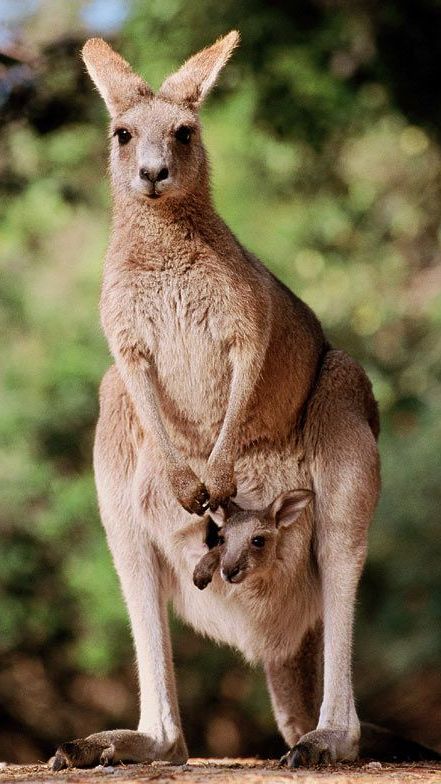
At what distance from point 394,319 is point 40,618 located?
588cm

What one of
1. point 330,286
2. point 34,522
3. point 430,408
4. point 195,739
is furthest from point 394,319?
point 195,739

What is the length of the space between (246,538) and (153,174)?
4.86ft

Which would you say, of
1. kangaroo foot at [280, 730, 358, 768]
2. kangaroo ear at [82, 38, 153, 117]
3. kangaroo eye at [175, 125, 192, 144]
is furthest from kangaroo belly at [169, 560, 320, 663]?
kangaroo ear at [82, 38, 153, 117]

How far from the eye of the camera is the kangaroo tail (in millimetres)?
5574

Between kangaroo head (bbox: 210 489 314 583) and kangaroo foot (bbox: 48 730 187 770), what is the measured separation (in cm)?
71

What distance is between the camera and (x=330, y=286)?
621 inches

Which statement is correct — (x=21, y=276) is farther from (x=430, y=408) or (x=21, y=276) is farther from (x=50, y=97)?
(x=50, y=97)

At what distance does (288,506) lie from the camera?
5.26 meters

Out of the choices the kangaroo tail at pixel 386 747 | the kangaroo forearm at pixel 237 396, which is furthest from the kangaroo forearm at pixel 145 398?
the kangaroo tail at pixel 386 747

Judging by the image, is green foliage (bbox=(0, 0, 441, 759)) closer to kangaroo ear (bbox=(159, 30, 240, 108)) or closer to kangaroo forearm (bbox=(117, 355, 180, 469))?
kangaroo ear (bbox=(159, 30, 240, 108))

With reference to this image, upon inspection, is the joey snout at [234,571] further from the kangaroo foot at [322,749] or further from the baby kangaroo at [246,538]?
the kangaroo foot at [322,749]

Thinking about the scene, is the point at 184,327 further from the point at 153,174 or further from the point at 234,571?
the point at 234,571

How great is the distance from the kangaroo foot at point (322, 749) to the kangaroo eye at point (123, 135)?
2.48 m

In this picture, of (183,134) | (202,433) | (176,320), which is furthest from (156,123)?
(202,433)
